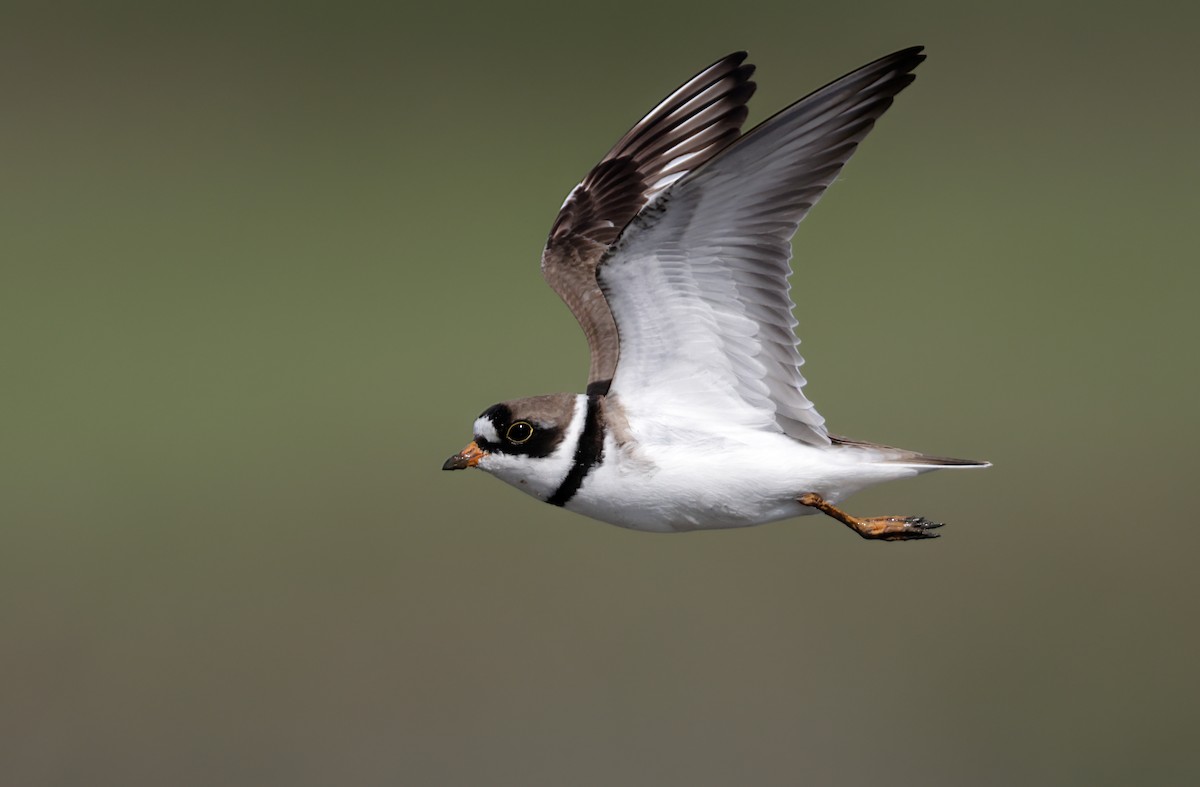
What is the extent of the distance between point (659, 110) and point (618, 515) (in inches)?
75.1

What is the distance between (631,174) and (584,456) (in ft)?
6.02

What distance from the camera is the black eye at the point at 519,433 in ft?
12.8

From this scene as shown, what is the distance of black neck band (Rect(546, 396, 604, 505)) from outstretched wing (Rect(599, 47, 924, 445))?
0.48 feet

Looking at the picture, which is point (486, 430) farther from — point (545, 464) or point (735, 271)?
point (735, 271)

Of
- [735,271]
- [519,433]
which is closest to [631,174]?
[735,271]

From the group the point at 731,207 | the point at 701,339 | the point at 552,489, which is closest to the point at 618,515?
the point at 552,489

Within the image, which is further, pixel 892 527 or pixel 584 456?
pixel 892 527

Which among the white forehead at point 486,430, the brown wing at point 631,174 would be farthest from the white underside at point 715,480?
the brown wing at point 631,174

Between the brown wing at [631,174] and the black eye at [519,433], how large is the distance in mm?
966

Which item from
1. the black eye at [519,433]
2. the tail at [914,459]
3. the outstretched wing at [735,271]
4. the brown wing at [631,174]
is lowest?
the tail at [914,459]

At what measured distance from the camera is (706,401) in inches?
160

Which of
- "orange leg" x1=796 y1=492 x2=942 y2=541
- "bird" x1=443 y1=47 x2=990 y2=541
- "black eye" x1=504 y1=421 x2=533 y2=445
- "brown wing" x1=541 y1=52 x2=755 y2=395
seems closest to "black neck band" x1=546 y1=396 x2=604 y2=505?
"bird" x1=443 y1=47 x2=990 y2=541

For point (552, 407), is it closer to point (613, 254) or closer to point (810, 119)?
point (613, 254)

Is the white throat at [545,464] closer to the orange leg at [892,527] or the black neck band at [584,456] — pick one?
the black neck band at [584,456]
